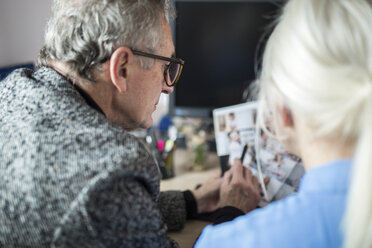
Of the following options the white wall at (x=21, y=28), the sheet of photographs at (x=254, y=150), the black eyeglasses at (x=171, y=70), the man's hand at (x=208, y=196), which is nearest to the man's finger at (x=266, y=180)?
the sheet of photographs at (x=254, y=150)

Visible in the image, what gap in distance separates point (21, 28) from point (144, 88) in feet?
4.67

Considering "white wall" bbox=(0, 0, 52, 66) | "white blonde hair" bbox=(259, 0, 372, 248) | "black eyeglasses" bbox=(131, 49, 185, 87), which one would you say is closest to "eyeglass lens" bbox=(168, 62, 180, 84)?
"black eyeglasses" bbox=(131, 49, 185, 87)

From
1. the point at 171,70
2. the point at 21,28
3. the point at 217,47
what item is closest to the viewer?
the point at 171,70

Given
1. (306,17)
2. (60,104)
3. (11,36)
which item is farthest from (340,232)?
(11,36)

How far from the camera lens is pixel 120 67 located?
2.70 feet

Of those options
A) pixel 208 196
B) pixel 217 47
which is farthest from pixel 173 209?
pixel 217 47

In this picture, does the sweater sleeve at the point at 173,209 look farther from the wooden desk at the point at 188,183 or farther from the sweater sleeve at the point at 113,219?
the sweater sleeve at the point at 113,219

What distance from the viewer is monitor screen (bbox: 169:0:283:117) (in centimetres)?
148

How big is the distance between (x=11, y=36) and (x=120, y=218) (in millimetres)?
1692

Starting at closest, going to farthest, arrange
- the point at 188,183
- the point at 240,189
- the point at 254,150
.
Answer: the point at 240,189 → the point at 254,150 → the point at 188,183

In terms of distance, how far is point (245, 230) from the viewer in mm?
611

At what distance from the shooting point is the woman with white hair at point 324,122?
1.70 feet

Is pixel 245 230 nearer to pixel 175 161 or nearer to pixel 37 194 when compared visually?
pixel 37 194

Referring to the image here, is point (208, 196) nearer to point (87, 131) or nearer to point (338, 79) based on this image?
point (87, 131)
